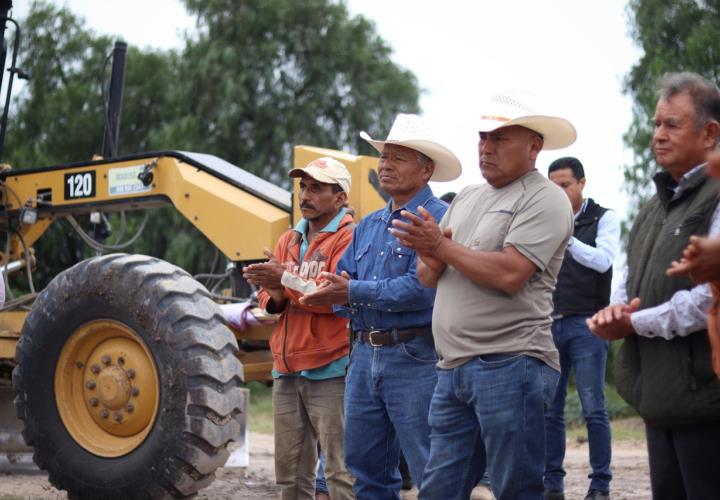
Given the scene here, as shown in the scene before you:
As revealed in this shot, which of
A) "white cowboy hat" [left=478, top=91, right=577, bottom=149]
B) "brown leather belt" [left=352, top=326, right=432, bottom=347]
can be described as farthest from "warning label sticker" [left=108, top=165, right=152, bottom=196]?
"white cowboy hat" [left=478, top=91, right=577, bottom=149]

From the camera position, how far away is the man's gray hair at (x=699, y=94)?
3879 mm

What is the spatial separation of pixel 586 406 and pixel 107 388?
2.87 m

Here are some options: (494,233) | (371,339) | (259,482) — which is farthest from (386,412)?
(259,482)

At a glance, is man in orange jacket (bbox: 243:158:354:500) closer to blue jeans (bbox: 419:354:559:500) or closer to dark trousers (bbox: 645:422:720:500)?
blue jeans (bbox: 419:354:559:500)

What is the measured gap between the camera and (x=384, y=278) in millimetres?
4977

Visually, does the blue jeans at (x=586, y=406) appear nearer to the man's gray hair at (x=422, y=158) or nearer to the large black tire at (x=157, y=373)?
the large black tire at (x=157, y=373)

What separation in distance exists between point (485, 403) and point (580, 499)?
11.3ft

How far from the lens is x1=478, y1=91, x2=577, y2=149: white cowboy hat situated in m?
4.39

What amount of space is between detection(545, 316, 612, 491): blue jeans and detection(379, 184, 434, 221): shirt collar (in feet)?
6.64

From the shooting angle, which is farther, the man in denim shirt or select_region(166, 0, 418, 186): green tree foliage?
select_region(166, 0, 418, 186): green tree foliage

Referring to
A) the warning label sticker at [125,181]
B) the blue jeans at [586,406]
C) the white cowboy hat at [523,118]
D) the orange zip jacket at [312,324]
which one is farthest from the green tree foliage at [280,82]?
the white cowboy hat at [523,118]

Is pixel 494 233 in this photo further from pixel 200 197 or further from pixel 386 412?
pixel 200 197

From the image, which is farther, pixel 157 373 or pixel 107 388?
pixel 107 388

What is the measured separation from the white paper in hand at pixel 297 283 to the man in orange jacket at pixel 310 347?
0.24 ft
